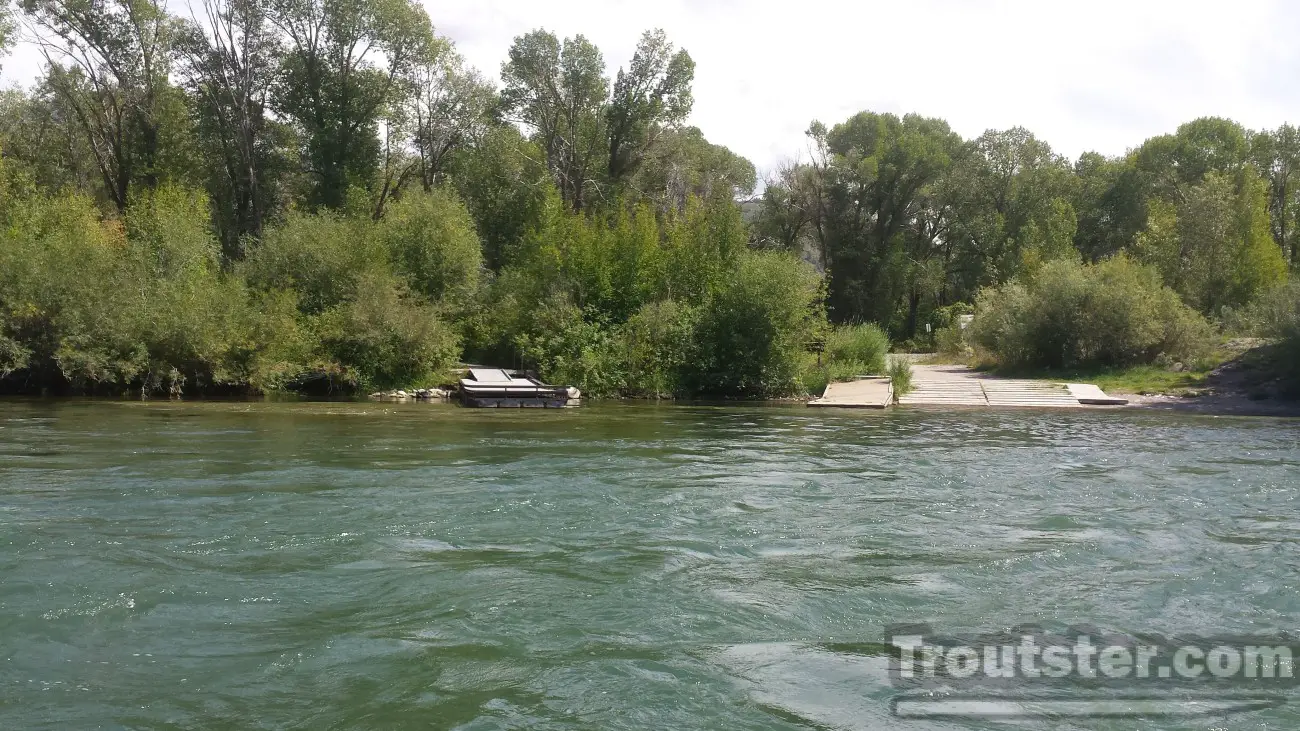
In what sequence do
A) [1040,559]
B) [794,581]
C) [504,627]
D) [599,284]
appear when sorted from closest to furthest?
[504,627], [794,581], [1040,559], [599,284]

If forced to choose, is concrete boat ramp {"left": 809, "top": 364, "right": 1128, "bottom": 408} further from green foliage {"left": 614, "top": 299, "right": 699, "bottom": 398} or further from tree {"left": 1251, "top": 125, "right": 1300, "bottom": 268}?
tree {"left": 1251, "top": 125, "right": 1300, "bottom": 268}

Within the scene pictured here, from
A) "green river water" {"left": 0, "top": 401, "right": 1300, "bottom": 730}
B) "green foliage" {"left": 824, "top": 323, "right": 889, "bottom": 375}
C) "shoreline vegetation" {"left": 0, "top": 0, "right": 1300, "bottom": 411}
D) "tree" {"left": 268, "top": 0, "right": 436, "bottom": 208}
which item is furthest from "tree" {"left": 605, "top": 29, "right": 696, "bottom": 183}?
"green river water" {"left": 0, "top": 401, "right": 1300, "bottom": 730}

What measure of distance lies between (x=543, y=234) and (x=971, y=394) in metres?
17.1

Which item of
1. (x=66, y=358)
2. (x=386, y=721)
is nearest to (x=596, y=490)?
(x=386, y=721)

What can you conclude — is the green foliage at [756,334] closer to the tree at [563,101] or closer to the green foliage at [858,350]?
the green foliage at [858,350]

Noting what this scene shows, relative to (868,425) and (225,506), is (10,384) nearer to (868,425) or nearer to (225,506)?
(225,506)

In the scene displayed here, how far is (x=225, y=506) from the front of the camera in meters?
10.2

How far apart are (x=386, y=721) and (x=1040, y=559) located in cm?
615

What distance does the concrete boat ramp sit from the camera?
26.3 m

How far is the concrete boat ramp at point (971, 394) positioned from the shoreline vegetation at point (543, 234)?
1.84m

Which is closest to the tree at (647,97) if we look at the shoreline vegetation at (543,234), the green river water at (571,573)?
the shoreline vegetation at (543,234)

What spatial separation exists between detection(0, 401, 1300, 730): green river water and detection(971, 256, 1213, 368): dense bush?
62.2ft

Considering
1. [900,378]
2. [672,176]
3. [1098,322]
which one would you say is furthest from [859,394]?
[672,176]

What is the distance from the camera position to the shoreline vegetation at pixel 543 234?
92.0 ft
